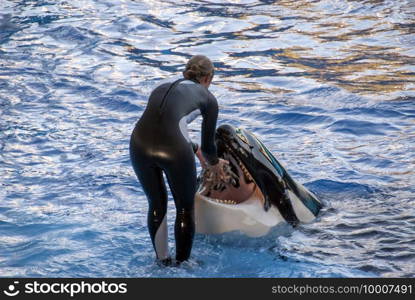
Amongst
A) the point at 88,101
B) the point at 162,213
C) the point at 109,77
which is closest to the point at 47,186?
the point at 162,213

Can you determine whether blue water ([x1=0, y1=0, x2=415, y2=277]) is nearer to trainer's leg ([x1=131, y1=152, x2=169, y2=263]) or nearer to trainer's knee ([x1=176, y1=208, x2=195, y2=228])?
trainer's leg ([x1=131, y1=152, x2=169, y2=263])

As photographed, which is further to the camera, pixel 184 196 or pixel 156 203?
pixel 156 203

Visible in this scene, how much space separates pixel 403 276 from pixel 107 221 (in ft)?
9.18

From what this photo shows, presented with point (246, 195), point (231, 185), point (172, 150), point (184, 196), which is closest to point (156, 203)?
point (184, 196)

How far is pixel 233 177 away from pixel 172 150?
884 millimetres

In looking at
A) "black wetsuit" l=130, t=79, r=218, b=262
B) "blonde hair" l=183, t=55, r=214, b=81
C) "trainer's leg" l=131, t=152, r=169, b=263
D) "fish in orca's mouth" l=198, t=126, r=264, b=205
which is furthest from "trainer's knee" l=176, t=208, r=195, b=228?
"blonde hair" l=183, t=55, r=214, b=81

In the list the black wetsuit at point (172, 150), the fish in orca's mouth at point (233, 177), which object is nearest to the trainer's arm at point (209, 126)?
the black wetsuit at point (172, 150)

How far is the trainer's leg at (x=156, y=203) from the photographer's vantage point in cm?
572

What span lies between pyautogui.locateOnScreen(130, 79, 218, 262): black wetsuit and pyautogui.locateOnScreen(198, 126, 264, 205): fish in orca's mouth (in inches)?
13.6

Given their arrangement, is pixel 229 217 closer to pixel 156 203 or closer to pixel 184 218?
pixel 184 218

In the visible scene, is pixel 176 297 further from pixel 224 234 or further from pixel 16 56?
pixel 16 56

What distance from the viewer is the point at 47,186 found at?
8031 mm

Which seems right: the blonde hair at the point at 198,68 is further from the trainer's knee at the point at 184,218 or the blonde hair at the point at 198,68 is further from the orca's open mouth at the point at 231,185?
the trainer's knee at the point at 184,218

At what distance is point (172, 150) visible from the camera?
5.56 m
